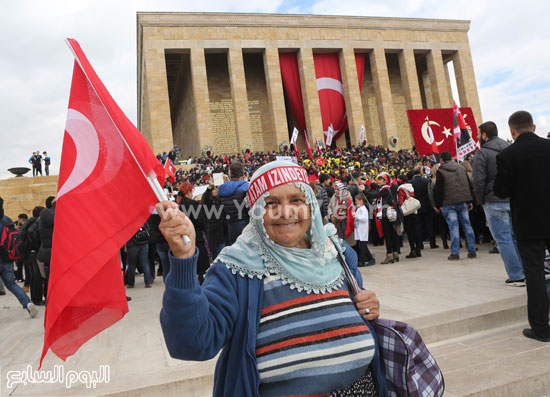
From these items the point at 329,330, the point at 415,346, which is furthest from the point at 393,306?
the point at 329,330

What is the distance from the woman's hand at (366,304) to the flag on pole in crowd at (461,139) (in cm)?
767

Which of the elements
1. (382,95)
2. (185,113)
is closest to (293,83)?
(382,95)

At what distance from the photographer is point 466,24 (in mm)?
33938

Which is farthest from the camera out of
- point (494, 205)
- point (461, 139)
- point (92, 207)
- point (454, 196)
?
point (461, 139)

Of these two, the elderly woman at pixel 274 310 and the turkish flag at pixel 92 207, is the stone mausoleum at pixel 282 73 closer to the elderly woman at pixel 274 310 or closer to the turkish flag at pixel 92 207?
the turkish flag at pixel 92 207

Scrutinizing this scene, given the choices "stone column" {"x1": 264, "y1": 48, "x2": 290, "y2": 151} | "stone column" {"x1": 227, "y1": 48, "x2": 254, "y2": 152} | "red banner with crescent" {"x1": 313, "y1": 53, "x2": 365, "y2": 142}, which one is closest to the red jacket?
"stone column" {"x1": 227, "y1": 48, "x2": 254, "y2": 152}

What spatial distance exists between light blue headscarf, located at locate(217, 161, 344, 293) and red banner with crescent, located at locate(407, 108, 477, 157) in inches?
349

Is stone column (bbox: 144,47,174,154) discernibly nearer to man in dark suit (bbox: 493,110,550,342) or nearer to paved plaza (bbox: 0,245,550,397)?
paved plaza (bbox: 0,245,550,397)

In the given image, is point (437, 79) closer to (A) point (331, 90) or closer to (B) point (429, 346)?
(A) point (331, 90)

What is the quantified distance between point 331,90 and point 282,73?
160 inches

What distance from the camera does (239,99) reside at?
91.6ft

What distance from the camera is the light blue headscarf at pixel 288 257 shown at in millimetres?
1479

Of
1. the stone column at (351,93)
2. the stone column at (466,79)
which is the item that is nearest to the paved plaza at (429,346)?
the stone column at (351,93)

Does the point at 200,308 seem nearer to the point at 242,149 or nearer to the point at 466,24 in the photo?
the point at 242,149
